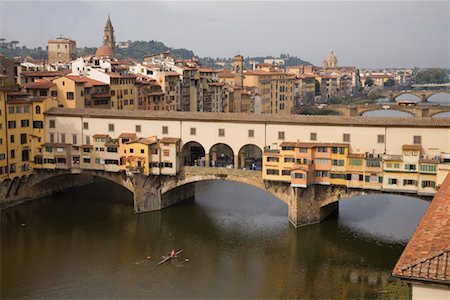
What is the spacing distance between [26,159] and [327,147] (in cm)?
1495

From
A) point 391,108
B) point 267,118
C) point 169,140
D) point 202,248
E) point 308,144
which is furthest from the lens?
point 391,108

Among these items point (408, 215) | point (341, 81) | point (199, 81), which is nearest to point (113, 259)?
point (408, 215)

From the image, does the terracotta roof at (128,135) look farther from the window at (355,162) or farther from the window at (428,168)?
the window at (428,168)

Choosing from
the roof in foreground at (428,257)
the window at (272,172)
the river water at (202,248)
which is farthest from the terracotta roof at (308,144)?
the roof in foreground at (428,257)

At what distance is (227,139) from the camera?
2788 centimetres

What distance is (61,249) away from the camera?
23594 mm

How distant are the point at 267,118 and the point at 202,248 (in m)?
6.94

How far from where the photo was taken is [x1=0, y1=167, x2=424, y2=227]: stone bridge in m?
26.0

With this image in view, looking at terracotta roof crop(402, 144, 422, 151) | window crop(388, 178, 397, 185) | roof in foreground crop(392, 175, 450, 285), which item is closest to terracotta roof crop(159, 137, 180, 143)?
window crop(388, 178, 397, 185)

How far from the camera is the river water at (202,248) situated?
19.5 m

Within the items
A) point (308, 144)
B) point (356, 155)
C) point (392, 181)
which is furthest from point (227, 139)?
point (392, 181)

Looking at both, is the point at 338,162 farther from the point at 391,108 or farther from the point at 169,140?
the point at 391,108

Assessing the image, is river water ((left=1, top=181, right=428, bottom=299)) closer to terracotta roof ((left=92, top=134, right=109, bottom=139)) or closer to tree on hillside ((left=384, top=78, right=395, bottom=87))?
terracotta roof ((left=92, top=134, right=109, bottom=139))

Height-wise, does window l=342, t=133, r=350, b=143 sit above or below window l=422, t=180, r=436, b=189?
above
